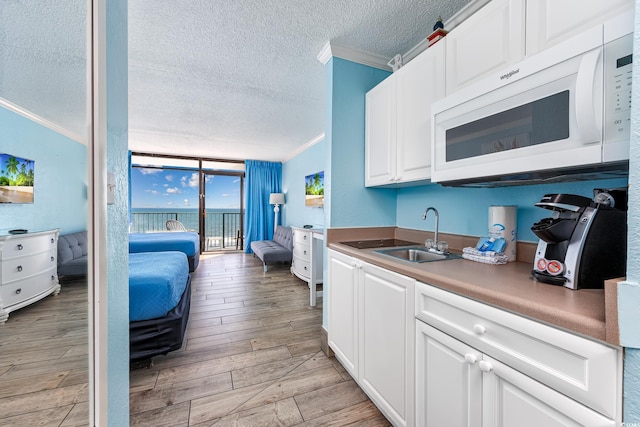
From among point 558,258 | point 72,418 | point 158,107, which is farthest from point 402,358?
point 158,107

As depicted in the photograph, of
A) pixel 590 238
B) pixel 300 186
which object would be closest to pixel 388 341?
pixel 590 238

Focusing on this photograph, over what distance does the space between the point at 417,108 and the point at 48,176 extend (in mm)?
1678

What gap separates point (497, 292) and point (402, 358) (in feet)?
2.00

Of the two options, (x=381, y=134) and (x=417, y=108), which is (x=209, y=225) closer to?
(x=381, y=134)

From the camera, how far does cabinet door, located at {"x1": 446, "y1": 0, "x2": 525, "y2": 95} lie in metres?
1.03

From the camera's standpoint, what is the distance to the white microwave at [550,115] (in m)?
0.72

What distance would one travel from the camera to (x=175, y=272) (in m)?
2.08

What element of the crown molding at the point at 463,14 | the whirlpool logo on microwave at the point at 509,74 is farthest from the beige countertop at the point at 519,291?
the crown molding at the point at 463,14

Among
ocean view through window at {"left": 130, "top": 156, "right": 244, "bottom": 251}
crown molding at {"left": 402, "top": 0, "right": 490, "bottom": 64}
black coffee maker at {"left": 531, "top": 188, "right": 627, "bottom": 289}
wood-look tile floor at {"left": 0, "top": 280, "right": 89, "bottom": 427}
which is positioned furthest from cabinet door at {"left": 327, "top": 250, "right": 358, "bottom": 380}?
ocean view through window at {"left": 130, "top": 156, "right": 244, "bottom": 251}

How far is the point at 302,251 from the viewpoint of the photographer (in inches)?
146

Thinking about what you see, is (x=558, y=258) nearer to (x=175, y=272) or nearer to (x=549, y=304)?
(x=549, y=304)

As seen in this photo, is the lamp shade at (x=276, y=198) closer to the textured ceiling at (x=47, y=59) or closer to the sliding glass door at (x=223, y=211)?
the sliding glass door at (x=223, y=211)

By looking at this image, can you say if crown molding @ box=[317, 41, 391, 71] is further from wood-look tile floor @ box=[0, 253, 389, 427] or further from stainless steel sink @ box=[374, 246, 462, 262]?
wood-look tile floor @ box=[0, 253, 389, 427]

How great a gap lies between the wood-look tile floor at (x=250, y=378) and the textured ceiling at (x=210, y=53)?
1.56 metres
